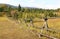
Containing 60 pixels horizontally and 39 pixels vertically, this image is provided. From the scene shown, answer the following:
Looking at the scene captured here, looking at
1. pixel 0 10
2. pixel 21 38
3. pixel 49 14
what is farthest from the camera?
pixel 0 10

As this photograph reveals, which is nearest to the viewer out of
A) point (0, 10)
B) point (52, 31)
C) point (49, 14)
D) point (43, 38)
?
point (43, 38)

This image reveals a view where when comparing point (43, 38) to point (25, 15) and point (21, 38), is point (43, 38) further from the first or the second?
point (25, 15)

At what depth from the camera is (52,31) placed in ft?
49.0

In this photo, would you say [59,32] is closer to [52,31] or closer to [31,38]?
[52,31]

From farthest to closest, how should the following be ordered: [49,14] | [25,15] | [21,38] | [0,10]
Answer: [0,10] → [49,14] → [25,15] → [21,38]

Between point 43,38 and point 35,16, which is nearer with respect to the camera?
point 43,38

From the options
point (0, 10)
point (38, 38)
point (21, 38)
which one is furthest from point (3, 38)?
point (0, 10)

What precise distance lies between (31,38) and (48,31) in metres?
2.24

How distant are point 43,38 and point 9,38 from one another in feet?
9.34

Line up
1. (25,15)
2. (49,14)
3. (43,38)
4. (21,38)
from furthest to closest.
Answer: (49,14) → (25,15) → (21,38) → (43,38)

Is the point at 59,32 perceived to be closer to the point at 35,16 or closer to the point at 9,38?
the point at 9,38

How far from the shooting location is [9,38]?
1406 centimetres

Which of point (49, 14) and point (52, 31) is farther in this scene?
point (49, 14)

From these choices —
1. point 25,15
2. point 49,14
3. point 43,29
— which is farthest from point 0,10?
point 43,29
